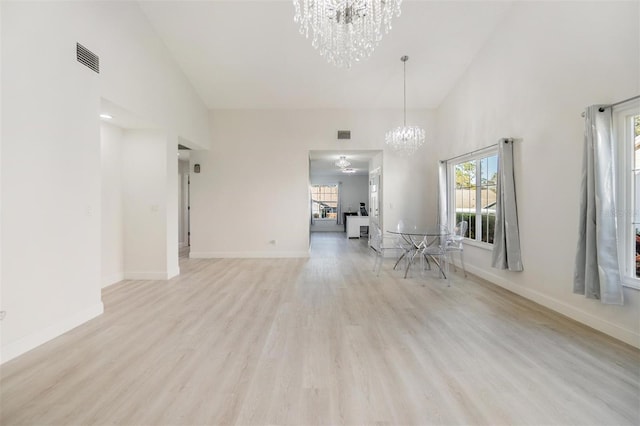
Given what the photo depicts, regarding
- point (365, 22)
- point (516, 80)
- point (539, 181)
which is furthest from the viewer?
point (516, 80)

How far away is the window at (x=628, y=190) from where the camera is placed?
2.57m

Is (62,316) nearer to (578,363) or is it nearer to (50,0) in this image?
(50,0)

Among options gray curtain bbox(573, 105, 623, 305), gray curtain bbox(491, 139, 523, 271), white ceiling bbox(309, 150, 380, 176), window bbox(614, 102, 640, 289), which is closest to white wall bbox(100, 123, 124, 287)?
white ceiling bbox(309, 150, 380, 176)

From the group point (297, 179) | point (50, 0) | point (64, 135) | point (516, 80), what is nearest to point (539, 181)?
point (516, 80)

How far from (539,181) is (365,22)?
2.71m

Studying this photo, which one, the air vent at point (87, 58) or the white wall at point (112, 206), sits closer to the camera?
the air vent at point (87, 58)

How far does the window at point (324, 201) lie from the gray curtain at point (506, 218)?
8.99m

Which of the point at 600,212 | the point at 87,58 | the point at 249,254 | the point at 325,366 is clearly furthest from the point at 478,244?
the point at 87,58

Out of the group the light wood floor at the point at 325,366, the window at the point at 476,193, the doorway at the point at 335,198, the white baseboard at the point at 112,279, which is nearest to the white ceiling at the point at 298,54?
the window at the point at 476,193

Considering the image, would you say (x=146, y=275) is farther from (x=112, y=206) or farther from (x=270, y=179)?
(x=270, y=179)

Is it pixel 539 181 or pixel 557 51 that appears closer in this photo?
pixel 557 51

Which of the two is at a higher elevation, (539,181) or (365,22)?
(365,22)

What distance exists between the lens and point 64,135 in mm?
2715

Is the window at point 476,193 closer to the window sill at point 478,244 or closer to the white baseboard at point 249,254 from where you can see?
the window sill at point 478,244
